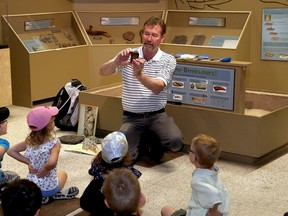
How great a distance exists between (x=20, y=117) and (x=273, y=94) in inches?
115

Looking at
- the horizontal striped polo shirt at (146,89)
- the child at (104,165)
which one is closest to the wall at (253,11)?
the horizontal striped polo shirt at (146,89)

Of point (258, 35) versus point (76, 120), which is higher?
point (258, 35)

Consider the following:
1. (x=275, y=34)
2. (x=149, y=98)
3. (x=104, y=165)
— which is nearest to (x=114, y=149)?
(x=104, y=165)

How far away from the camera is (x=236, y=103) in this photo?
198 inches

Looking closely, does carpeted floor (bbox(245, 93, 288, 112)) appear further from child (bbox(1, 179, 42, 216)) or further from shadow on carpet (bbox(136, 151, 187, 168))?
child (bbox(1, 179, 42, 216))

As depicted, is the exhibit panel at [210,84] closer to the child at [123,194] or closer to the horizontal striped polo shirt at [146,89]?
the horizontal striped polo shirt at [146,89]

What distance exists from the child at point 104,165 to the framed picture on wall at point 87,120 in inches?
87.0

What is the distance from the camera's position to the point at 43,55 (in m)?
7.21

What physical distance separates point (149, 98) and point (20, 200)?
2.68m

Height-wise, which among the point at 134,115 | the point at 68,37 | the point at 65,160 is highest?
the point at 68,37

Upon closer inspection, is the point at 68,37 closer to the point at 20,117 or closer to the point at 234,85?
the point at 20,117

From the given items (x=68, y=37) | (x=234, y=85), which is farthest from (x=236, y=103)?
(x=68, y=37)

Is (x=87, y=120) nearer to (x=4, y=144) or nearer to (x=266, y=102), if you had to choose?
(x=4, y=144)

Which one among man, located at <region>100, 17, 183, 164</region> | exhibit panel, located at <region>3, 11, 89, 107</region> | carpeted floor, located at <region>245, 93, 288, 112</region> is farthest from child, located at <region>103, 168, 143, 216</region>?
exhibit panel, located at <region>3, 11, 89, 107</region>
